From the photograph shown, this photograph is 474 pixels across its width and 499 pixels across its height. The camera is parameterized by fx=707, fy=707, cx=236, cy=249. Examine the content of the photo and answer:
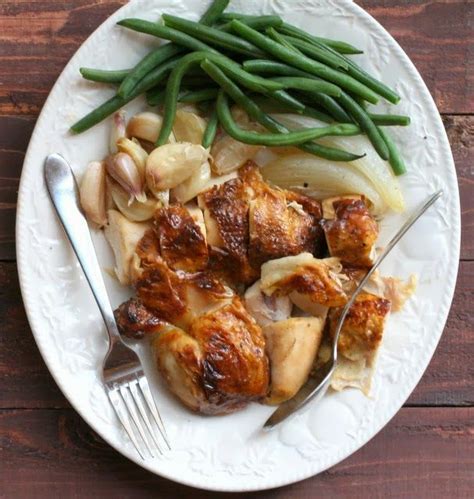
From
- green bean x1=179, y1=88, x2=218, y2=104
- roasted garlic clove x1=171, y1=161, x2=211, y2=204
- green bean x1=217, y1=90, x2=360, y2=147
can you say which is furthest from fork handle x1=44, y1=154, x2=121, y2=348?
green bean x1=217, y1=90, x2=360, y2=147

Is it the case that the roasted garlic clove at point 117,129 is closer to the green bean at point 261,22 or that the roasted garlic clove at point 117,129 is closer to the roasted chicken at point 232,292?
the roasted chicken at point 232,292

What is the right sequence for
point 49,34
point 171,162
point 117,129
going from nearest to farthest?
point 171,162 < point 117,129 < point 49,34

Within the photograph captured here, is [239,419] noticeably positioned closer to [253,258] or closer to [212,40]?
[253,258]

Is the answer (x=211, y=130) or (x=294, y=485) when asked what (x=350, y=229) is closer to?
(x=211, y=130)

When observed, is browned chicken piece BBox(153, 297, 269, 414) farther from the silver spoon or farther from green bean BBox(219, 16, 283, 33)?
green bean BBox(219, 16, 283, 33)

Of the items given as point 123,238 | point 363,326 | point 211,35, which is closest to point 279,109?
point 211,35

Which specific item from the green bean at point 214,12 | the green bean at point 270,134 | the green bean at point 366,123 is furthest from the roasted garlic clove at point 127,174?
the green bean at point 366,123

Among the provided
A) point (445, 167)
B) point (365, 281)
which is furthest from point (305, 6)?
point (365, 281)
